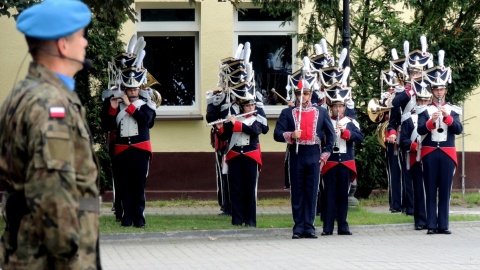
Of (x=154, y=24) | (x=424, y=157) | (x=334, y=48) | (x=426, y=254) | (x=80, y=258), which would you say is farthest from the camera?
(x=154, y=24)

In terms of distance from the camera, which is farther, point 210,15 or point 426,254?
point 210,15

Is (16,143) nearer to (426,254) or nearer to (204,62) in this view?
(426,254)

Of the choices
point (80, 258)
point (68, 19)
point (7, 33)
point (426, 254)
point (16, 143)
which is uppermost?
point (7, 33)

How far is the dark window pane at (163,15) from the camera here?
2098 cm

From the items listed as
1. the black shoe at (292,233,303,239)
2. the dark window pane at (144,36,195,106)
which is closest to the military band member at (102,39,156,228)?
the black shoe at (292,233,303,239)

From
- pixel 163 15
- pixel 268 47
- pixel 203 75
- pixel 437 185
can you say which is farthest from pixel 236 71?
pixel 268 47

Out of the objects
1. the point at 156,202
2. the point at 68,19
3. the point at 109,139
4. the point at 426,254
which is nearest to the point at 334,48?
the point at 156,202

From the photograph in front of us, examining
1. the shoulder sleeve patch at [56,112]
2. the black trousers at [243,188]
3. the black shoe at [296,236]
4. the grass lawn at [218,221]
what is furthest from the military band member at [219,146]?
the shoulder sleeve patch at [56,112]

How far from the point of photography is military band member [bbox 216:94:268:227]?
15266mm

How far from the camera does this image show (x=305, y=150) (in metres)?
14.6

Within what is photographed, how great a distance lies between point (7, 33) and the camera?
808 inches

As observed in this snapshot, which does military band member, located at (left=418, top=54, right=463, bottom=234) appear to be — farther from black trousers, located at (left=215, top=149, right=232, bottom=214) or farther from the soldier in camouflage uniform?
the soldier in camouflage uniform

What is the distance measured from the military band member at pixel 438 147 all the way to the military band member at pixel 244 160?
216cm

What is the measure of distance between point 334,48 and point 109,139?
5.57 m
